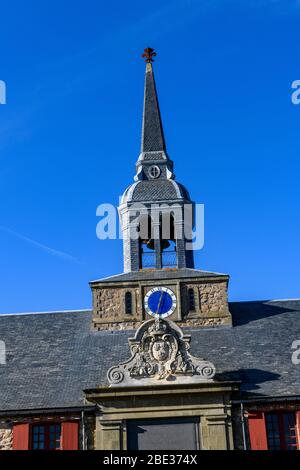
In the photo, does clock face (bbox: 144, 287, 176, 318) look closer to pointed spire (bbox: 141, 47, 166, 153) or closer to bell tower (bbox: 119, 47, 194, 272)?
bell tower (bbox: 119, 47, 194, 272)

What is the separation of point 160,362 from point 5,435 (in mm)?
6034

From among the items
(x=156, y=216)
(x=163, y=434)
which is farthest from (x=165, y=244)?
(x=163, y=434)

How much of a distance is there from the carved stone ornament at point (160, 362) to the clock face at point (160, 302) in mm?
4315

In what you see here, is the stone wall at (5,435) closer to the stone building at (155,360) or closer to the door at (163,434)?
the stone building at (155,360)

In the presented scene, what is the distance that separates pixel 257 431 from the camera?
26984 millimetres

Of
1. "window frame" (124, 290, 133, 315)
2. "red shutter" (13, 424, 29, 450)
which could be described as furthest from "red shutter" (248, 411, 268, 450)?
"window frame" (124, 290, 133, 315)

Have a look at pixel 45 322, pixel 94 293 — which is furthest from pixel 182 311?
pixel 45 322

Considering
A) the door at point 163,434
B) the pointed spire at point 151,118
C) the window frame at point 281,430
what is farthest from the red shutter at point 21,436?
the pointed spire at point 151,118

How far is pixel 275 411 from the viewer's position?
27406mm

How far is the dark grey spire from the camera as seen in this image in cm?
3766

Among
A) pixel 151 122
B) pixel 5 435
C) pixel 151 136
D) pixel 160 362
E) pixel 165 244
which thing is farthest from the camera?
pixel 151 122

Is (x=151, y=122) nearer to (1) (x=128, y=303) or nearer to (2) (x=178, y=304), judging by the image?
(1) (x=128, y=303)
